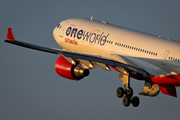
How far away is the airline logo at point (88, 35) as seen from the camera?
4916 cm

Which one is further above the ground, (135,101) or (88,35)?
(88,35)

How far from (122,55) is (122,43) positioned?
3.52 ft

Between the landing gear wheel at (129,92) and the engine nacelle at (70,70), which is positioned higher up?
the engine nacelle at (70,70)

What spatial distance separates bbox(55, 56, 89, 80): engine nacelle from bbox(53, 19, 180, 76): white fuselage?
2.46 meters

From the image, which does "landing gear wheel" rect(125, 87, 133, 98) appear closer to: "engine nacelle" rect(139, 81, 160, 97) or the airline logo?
"engine nacelle" rect(139, 81, 160, 97)

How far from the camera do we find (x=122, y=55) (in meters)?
46.8

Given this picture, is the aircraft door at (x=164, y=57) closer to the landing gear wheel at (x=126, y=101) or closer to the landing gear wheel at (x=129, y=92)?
the landing gear wheel at (x=129, y=92)

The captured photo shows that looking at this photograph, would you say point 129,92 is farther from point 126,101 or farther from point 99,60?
point 99,60

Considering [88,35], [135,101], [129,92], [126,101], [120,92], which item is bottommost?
[126,101]

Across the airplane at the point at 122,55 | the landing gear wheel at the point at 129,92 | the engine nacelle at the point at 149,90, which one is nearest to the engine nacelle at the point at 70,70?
the airplane at the point at 122,55

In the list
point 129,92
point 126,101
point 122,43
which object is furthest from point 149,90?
point 122,43

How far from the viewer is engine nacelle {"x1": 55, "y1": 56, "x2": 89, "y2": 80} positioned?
1881 inches

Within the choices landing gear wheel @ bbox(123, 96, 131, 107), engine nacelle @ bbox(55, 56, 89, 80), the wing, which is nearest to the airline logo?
engine nacelle @ bbox(55, 56, 89, 80)

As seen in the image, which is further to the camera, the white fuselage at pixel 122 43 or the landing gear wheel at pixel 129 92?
the landing gear wheel at pixel 129 92
